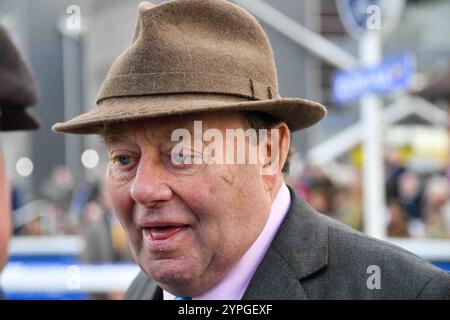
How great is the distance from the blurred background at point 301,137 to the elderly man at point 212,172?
604 mm

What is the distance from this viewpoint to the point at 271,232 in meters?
1.47

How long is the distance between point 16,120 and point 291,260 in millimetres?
902

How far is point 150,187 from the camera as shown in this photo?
1.30 m

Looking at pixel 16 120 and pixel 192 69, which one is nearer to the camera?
pixel 192 69

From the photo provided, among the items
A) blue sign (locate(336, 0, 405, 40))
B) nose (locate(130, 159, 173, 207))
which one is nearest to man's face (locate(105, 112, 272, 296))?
nose (locate(130, 159, 173, 207))

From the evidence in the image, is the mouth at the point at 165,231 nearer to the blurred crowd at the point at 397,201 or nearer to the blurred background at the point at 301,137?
the blurred background at the point at 301,137

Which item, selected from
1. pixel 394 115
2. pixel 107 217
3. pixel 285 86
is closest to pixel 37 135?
pixel 107 217

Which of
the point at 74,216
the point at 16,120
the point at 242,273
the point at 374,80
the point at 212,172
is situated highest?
the point at 374,80

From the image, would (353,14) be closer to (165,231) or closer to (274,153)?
(274,153)

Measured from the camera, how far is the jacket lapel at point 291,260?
→ 1.39 metres

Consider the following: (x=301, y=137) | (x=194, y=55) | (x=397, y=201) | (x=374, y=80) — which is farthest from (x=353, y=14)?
(x=194, y=55)

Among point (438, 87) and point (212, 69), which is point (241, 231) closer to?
point (212, 69)

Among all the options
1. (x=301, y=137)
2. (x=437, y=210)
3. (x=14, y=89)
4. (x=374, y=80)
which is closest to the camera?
(x=14, y=89)

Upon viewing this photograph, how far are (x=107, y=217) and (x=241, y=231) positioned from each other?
8.74 ft
